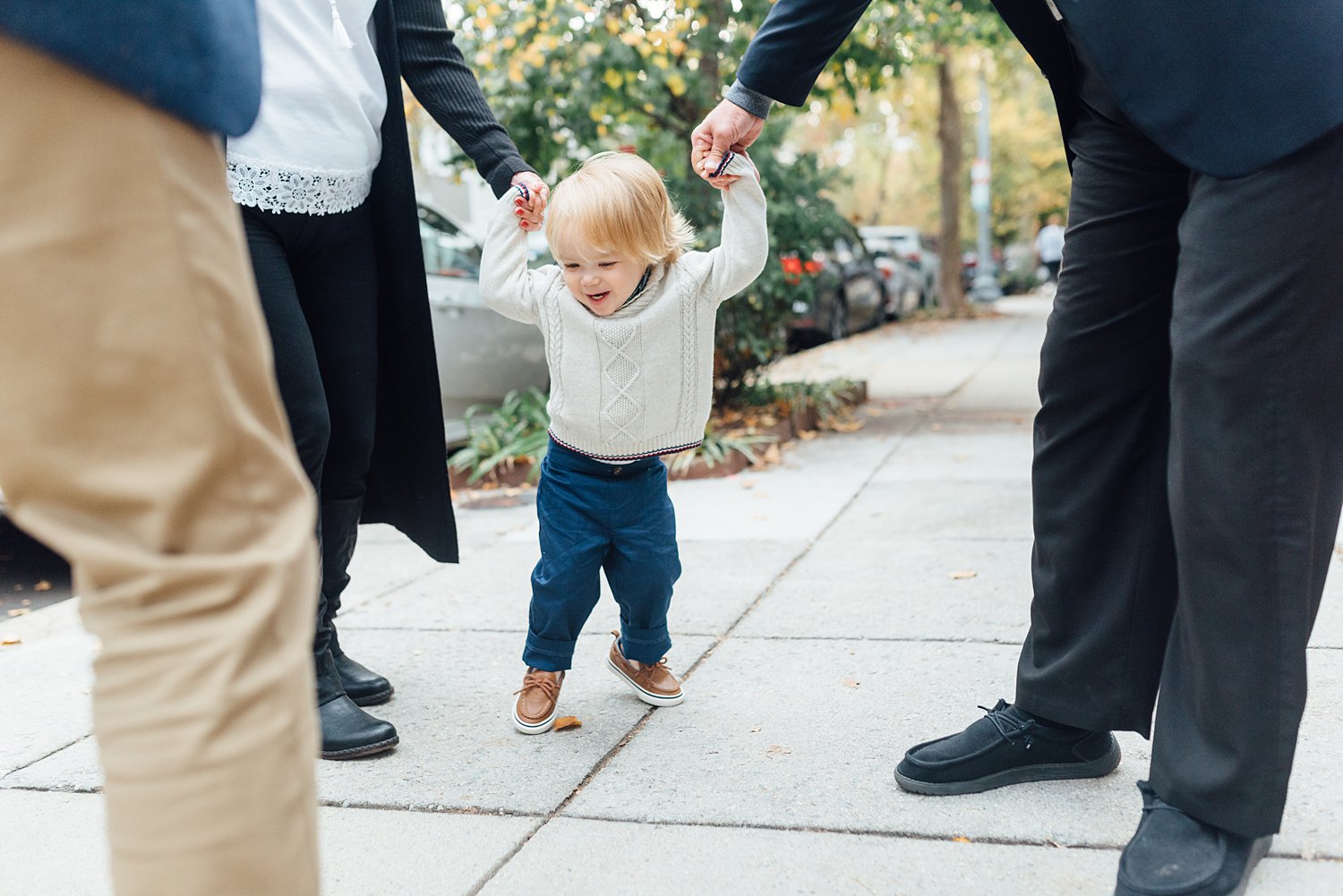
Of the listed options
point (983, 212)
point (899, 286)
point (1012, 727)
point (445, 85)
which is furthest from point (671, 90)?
point (983, 212)

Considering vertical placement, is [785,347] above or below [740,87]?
below

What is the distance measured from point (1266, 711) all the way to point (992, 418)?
601cm

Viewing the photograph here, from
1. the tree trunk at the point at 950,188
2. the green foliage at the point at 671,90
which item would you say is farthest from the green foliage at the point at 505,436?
the tree trunk at the point at 950,188

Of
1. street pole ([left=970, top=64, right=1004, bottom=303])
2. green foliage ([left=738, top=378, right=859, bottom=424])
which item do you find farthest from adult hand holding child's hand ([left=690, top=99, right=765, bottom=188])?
street pole ([left=970, top=64, right=1004, bottom=303])

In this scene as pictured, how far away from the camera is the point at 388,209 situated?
2.83m

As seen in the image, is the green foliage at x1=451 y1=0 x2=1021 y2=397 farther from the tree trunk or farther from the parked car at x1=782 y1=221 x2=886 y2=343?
the tree trunk

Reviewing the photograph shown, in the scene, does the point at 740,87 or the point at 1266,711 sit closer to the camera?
the point at 1266,711

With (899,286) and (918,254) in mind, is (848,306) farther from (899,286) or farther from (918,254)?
(918,254)

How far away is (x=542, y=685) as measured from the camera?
279cm

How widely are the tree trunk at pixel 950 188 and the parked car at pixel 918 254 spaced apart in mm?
331

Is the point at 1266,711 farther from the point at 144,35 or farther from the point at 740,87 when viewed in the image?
the point at 144,35

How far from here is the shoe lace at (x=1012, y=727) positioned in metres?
2.34

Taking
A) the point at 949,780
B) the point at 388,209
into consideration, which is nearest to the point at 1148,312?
the point at 949,780

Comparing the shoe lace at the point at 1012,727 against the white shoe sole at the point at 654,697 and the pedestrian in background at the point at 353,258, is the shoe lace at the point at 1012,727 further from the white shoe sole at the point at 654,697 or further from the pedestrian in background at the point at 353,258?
the pedestrian in background at the point at 353,258
